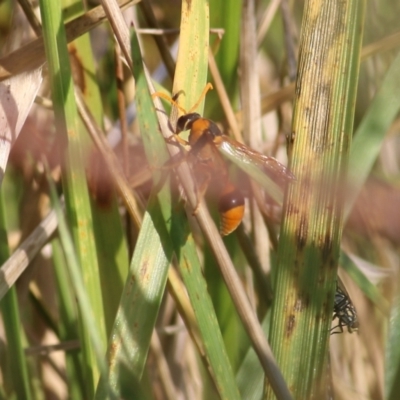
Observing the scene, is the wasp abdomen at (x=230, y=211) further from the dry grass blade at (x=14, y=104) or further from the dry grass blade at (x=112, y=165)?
the dry grass blade at (x=14, y=104)

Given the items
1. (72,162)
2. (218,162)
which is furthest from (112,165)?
(218,162)

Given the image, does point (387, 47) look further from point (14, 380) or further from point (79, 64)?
point (14, 380)

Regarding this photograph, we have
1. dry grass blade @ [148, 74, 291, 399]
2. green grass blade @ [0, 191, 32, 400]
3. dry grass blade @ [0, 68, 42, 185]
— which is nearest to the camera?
dry grass blade @ [148, 74, 291, 399]

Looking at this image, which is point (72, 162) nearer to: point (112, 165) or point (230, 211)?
point (112, 165)

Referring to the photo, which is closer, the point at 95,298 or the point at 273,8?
the point at 95,298

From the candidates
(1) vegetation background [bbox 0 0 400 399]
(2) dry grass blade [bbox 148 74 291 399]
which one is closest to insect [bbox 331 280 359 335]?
(1) vegetation background [bbox 0 0 400 399]

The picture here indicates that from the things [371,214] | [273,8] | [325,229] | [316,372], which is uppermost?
[273,8]

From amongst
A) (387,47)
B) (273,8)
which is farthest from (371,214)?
(273,8)

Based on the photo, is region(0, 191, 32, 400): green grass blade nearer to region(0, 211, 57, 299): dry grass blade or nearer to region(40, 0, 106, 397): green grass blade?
region(0, 211, 57, 299): dry grass blade
